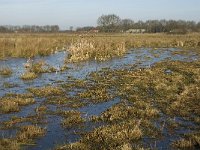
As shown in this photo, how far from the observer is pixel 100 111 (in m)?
10.4

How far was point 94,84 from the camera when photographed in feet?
48.5

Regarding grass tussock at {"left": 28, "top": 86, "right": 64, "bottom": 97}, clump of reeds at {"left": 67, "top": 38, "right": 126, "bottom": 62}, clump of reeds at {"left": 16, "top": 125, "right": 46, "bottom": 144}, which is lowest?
clump of reeds at {"left": 16, "top": 125, "right": 46, "bottom": 144}

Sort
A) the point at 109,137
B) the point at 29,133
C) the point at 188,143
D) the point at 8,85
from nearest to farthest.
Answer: the point at 188,143, the point at 109,137, the point at 29,133, the point at 8,85

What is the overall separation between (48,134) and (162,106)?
4240 millimetres

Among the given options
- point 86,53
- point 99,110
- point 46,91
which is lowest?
point 99,110

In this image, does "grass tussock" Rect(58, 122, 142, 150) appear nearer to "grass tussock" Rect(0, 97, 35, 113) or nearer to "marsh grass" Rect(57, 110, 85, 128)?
"marsh grass" Rect(57, 110, 85, 128)

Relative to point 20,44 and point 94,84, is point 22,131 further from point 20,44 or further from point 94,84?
point 20,44

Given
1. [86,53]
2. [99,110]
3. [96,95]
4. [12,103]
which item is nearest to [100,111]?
[99,110]

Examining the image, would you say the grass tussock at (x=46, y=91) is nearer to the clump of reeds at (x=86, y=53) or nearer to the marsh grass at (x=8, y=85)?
the marsh grass at (x=8, y=85)

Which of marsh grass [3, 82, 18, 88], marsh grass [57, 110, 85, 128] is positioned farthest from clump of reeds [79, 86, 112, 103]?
marsh grass [3, 82, 18, 88]

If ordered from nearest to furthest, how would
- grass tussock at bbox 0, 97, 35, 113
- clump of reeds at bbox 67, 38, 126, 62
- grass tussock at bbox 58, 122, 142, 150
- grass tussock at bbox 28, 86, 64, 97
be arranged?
grass tussock at bbox 58, 122, 142, 150 < grass tussock at bbox 0, 97, 35, 113 < grass tussock at bbox 28, 86, 64, 97 < clump of reeds at bbox 67, 38, 126, 62

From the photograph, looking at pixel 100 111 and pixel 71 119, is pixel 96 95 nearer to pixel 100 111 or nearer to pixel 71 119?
pixel 100 111

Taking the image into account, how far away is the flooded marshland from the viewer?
7.61 m

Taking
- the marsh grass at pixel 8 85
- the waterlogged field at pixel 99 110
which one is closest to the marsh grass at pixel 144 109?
the waterlogged field at pixel 99 110
